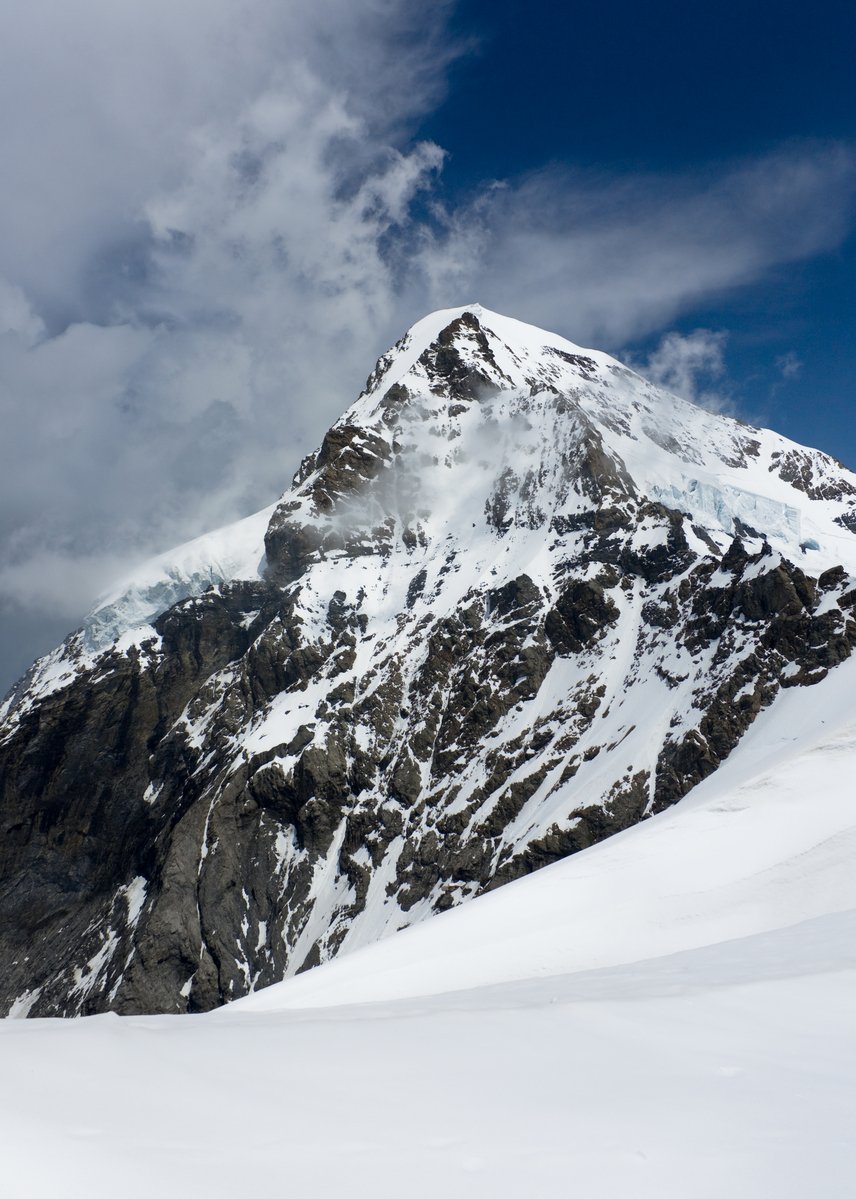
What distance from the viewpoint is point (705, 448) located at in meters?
167

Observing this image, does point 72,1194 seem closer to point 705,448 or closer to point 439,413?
point 439,413

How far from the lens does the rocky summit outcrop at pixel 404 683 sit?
74.2 metres

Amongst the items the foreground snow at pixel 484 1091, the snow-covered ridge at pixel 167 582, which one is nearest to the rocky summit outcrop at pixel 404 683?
the snow-covered ridge at pixel 167 582

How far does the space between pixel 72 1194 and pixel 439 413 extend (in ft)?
490

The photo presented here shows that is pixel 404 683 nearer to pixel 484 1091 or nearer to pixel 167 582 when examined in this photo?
pixel 167 582

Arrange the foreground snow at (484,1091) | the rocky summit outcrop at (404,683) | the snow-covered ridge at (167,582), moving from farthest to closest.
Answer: the snow-covered ridge at (167,582) < the rocky summit outcrop at (404,683) < the foreground snow at (484,1091)

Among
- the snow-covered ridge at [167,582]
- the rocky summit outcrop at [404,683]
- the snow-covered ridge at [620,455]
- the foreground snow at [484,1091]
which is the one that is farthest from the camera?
the snow-covered ridge at [167,582]

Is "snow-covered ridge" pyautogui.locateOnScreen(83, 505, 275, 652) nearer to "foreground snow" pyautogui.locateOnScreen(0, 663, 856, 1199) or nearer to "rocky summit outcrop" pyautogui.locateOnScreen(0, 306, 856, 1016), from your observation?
"rocky summit outcrop" pyautogui.locateOnScreen(0, 306, 856, 1016)

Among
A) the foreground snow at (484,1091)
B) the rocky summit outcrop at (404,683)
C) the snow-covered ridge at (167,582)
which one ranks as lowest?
the foreground snow at (484,1091)

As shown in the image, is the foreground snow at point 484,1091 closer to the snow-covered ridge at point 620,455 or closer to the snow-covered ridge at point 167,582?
the snow-covered ridge at point 620,455

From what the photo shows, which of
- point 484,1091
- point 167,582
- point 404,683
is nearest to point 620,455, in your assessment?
point 404,683

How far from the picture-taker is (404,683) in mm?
101688

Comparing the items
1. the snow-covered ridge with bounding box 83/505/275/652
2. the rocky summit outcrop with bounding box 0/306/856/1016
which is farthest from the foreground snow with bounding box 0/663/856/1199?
the snow-covered ridge with bounding box 83/505/275/652

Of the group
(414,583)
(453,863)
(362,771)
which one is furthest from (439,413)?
(453,863)
